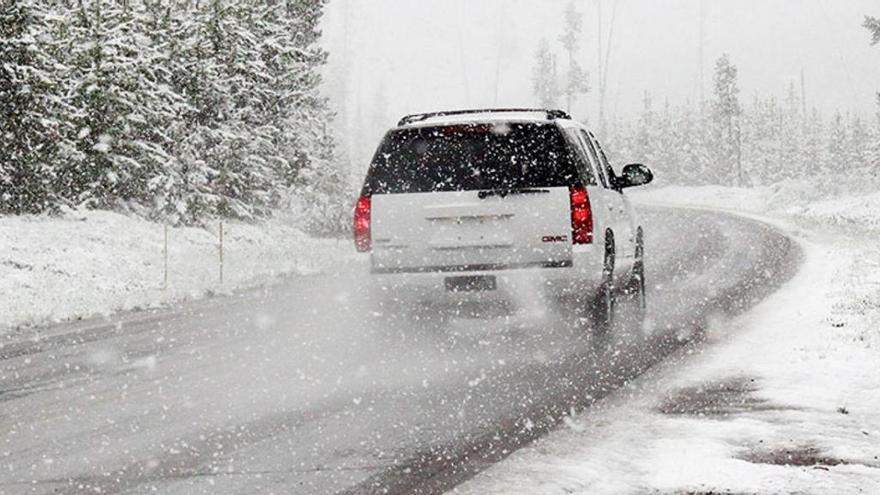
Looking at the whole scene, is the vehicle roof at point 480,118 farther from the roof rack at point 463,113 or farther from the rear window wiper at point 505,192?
the rear window wiper at point 505,192

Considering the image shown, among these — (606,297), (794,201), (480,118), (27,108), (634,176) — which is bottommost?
(606,297)

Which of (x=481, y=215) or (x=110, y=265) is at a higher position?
(x=481, y=215)

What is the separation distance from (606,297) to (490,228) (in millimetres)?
1674

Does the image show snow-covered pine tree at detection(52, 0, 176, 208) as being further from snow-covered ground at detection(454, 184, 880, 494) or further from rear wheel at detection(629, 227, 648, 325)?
snow-covered ground at detection(454, 184, 880, 494)

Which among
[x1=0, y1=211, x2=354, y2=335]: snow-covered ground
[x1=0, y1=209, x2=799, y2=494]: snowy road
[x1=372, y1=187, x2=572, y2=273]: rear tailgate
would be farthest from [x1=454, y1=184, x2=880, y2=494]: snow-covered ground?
[x1=0, y1=211, x2=354, y2=335]: snow-covered ground

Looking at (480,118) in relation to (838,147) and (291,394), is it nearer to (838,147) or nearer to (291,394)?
(291,394)

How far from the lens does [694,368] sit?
8.12m

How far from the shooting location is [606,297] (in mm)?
10008

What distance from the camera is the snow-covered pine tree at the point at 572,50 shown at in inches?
4321

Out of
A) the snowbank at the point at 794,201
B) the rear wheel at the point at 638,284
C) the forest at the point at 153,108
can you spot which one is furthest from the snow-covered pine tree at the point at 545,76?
the rear wheel at the point at 638,284

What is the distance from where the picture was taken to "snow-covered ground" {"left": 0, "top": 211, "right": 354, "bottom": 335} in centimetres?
1383

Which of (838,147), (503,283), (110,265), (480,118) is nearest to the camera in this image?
(503,283)

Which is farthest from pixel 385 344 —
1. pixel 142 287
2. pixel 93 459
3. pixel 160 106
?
pixel 160 106

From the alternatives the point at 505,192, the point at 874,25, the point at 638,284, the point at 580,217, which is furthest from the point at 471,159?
the point at 874,25
